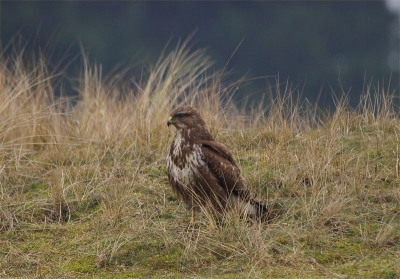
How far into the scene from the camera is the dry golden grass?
504 centimetres

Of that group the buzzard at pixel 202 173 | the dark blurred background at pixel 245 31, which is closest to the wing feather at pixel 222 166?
the buzzard at pixel 202 173

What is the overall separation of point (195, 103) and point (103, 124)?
982mm

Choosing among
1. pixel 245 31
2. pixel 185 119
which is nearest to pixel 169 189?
pixel 185 119

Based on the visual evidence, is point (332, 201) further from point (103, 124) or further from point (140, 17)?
point (140, 17)

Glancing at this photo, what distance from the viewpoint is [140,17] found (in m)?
38.1

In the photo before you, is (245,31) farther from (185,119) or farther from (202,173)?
(202,173)

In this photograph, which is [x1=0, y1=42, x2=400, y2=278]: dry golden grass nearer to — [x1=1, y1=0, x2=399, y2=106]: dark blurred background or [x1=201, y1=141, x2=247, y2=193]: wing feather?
[x1=201, y1=141, x2=247, y2=193]: wing feather

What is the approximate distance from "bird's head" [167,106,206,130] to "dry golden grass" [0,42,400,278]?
617 millimetres

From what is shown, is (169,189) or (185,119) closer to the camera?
(185,119)

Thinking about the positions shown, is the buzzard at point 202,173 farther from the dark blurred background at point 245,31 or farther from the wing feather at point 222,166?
the dark blurred background at point 245,31

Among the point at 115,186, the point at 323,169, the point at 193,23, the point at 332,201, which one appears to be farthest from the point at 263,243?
the point at 193,23

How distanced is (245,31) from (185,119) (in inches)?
1290

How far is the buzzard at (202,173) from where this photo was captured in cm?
560

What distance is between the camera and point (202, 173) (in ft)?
18.4
